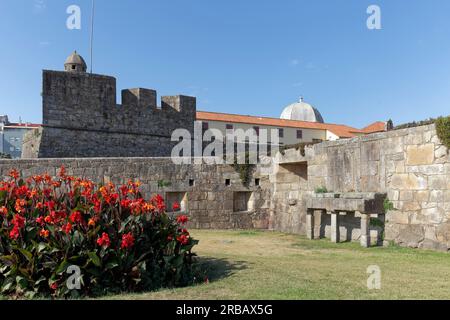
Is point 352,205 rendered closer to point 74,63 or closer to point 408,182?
point 408,182

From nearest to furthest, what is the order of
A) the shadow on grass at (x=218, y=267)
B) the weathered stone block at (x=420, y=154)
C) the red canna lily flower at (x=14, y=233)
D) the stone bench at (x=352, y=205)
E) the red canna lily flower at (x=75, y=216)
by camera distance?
1. the red canna lily flower at (x=14, y=233)
2. the red canna lily flower at (x=75, y=216)
3. the shadow on grass at (x=218, y=267)
4. the weathered stone block at (x=420, y=154)
5. the stone bench at (x=352, y=205)

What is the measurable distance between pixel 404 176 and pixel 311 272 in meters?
3.41

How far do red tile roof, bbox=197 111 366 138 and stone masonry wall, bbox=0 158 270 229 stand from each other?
30.5 meters

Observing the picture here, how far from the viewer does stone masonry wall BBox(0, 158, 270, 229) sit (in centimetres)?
1151

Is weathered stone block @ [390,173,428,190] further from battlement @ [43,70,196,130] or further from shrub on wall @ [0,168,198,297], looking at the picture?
battlement @ [43,70,196,130]

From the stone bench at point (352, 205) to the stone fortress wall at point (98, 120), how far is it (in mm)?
8445

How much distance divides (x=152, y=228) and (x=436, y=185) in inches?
201

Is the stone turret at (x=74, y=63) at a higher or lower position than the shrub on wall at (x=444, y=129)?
higher

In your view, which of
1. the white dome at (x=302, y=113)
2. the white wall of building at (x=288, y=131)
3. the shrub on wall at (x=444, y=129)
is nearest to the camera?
the shrub on wall at (x=444, y=129)

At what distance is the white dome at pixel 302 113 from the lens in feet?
185

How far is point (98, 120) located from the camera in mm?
15008

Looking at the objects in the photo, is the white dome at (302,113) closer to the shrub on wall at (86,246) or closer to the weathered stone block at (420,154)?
the weathered stone block at (420,154)

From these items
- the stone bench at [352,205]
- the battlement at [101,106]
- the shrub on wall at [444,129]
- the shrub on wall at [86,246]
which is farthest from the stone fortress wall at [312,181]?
the shrub on wall at [86,246]
